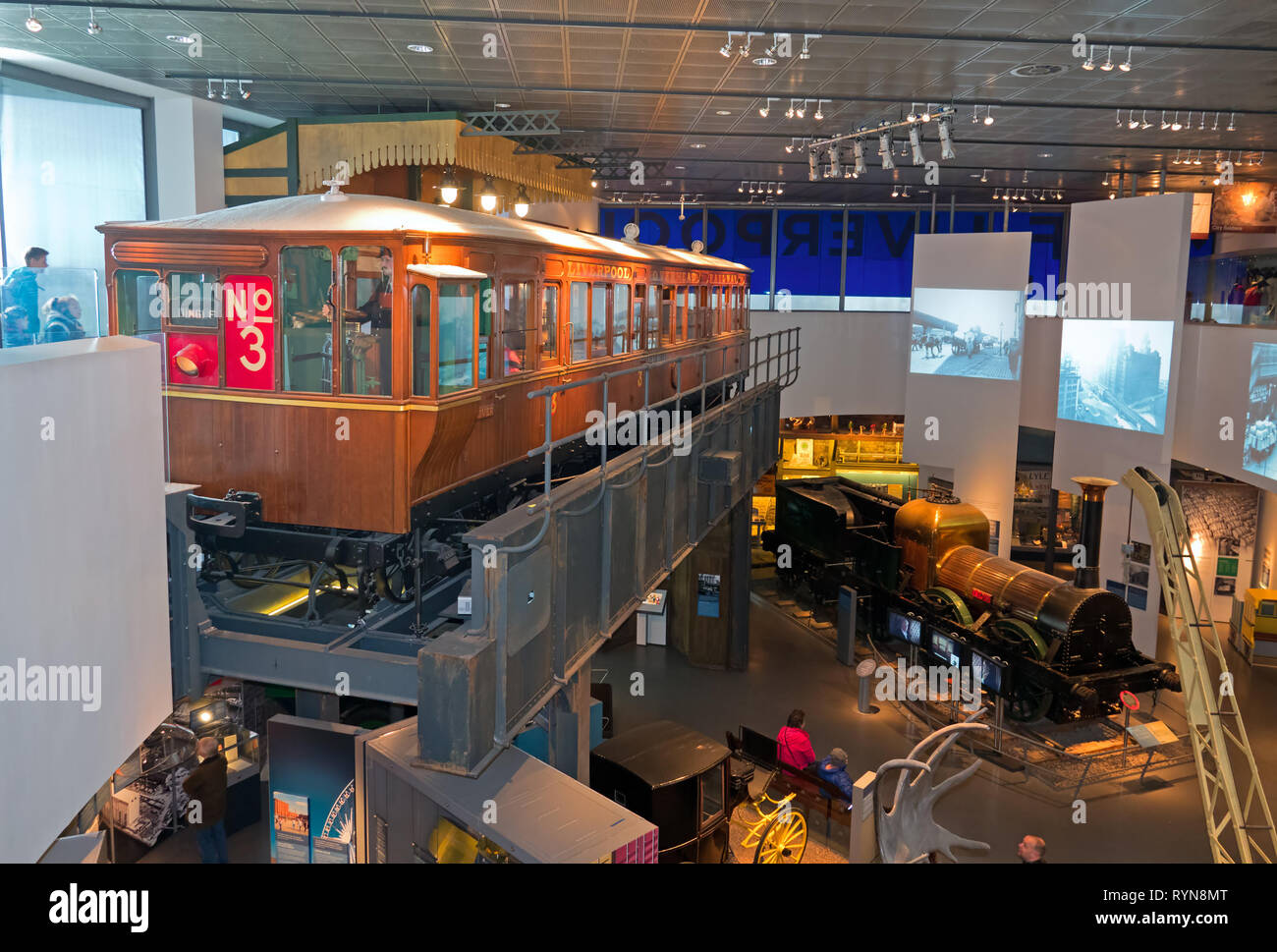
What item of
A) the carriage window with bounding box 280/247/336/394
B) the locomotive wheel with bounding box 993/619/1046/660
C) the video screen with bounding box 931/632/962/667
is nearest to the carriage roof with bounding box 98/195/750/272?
the carriage window with bounding box 280/247/336/394

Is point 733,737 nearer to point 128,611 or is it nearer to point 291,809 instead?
point 291,809

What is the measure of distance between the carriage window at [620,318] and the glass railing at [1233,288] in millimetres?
9573

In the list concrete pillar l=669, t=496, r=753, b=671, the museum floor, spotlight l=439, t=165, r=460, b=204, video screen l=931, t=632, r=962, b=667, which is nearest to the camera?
the museum floor

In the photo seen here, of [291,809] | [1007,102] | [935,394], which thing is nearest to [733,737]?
[291,809]

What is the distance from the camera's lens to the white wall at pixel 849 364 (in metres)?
23.1

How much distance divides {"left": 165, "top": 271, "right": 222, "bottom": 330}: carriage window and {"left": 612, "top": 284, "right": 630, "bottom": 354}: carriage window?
489 cm

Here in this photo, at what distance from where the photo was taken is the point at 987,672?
41.3ft

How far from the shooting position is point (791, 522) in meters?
19.0

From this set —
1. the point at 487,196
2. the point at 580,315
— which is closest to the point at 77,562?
the point at 580,315

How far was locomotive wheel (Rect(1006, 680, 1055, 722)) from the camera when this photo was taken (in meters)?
12.4

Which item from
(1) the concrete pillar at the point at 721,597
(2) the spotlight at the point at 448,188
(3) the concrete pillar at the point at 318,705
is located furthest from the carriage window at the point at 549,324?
(1) the concrete pillar at the point at 721,597

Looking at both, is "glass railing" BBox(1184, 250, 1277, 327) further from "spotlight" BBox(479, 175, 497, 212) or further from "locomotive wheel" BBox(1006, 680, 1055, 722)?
"spotlight" BBox(479, 175, 497, 212)

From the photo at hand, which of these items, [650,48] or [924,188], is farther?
[924,188]
